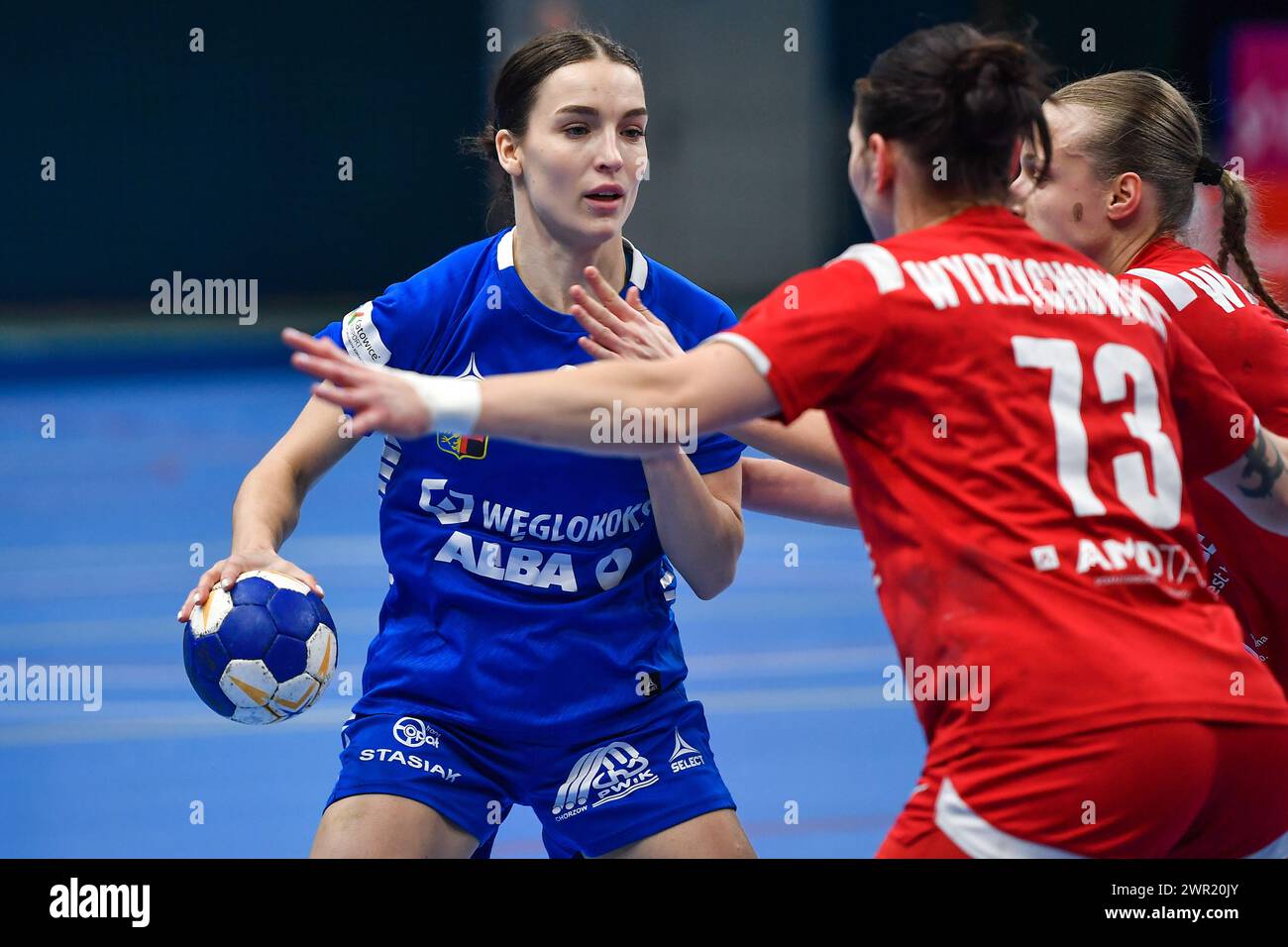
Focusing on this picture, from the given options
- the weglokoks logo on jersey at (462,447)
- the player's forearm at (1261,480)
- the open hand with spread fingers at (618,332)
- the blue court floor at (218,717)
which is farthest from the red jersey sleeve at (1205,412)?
the blue court floor at (218,717)

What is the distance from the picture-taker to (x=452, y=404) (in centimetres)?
239

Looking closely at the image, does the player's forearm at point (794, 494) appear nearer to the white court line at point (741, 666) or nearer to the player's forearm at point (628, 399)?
the player's forearm at point (628, 399)

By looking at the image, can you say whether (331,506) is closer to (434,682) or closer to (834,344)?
(434,682)

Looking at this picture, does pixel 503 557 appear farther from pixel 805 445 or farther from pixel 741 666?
pixel 741 666

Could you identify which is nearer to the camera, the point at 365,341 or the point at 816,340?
the point at 816,340

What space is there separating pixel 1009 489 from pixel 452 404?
0.86 m

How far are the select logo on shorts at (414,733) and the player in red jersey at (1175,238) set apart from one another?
1.74 metres

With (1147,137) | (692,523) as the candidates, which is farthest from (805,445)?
(1147,137)

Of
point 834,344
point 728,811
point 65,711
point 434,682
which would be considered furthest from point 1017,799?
point 65,711

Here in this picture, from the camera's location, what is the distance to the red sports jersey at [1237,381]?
332cm

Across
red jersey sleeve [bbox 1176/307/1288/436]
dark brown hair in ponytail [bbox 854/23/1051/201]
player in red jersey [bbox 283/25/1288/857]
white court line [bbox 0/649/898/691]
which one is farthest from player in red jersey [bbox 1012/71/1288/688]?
white court line [bbox 0/649/898/691]

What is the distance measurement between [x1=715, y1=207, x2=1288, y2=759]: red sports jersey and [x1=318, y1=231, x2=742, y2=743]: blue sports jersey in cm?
115

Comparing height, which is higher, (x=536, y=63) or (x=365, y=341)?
(x=536, y=63)

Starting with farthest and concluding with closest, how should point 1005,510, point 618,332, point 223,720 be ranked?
point 223,720
point 618,332
point 1005,510
